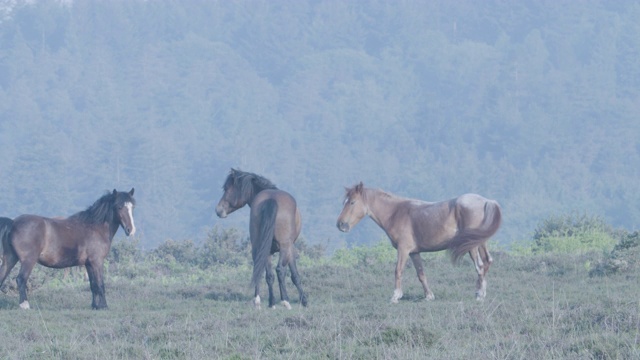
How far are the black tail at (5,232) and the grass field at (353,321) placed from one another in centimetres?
88

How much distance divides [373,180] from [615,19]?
3229cm

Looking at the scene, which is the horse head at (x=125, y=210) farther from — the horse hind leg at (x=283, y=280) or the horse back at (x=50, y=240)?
the horse hind leg at (x=283, y=280)

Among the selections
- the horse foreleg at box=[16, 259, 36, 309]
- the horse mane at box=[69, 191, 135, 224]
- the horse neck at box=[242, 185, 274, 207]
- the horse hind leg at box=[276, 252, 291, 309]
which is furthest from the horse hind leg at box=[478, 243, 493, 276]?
the horse foreleg at box=[16, 259, 36, 309]

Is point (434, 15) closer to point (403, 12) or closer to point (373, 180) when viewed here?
point (403, 12)

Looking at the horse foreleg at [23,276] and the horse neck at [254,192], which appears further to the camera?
the horse neck at [254,192]

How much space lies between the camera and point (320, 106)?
8888cm

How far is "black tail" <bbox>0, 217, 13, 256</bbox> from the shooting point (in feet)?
47.6

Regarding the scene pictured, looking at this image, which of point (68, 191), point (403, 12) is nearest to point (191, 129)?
point (68, 191)

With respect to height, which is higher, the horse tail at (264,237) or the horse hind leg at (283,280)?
the horse tail at (264,237)

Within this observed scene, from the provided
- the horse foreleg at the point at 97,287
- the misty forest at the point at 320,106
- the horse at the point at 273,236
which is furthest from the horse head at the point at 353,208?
the misty forest at the point at 320,106

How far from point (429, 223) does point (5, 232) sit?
225 inches

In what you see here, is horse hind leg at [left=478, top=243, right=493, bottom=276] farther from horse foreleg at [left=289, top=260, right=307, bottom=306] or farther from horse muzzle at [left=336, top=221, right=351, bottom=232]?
horse foreleg at [left=289, top=260, right=307, bottom=306]

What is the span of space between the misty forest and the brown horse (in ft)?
146

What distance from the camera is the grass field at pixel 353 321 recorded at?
9.47 meters
